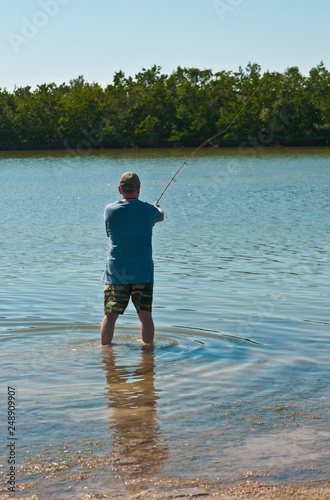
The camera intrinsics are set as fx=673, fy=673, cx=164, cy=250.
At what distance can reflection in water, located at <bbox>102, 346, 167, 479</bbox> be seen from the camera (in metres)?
4.26

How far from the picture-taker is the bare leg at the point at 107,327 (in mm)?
7039

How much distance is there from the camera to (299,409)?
523 centimetres

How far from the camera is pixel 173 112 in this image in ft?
380

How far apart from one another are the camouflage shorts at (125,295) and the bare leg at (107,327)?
229 mm

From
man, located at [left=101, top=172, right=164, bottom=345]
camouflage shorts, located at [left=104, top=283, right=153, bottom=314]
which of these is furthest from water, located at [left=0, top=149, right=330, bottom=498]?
man, located at [left=101, top=172, right=164, bottom=345]

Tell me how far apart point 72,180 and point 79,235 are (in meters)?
28.4

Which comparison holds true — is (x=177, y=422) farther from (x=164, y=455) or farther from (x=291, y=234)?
(x=291, y=234)

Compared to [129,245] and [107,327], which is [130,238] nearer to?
[129,245]

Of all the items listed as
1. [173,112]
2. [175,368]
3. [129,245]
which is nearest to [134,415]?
[175,368]

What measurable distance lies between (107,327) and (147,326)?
42cm

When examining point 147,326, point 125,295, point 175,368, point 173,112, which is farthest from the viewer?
point 173,112

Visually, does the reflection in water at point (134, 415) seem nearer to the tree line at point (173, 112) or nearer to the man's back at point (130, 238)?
the man's back at point (130, 238)

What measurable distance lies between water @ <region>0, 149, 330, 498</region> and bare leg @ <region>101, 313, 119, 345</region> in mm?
96

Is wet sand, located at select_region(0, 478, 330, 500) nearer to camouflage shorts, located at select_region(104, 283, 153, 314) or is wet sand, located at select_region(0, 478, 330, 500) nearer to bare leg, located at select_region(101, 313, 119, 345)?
camouflage shorts, located at select_region(104, 283, 153, 314)
